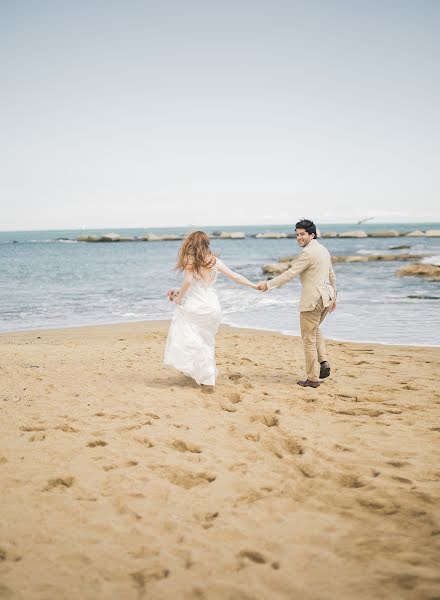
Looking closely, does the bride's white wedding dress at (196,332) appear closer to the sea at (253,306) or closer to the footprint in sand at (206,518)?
the sea at (253,306)

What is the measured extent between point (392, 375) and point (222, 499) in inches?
175

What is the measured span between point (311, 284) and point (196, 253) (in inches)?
63.4

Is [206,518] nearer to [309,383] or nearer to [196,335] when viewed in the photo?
[196,335]

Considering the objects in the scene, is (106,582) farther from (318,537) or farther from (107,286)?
(107,286)

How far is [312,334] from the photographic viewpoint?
610cm

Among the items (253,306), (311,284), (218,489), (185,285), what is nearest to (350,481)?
(218,489)

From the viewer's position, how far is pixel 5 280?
24.9 metres

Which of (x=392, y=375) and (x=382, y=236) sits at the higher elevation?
(x=382, y=236)

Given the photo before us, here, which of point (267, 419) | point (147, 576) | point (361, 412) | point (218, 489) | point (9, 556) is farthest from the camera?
point (361, 412)

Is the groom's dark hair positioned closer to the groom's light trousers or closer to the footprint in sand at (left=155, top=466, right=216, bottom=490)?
the groom's light trousers

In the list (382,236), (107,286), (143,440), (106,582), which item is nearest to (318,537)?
(106,582)

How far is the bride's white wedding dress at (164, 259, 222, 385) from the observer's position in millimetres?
5836

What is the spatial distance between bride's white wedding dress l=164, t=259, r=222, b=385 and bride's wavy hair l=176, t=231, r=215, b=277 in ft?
0.53

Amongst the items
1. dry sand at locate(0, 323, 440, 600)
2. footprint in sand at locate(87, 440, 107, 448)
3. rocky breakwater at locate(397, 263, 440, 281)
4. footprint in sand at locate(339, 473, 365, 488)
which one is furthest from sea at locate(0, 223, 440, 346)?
footprint in sand at locate(339, 473, 365, 488)
